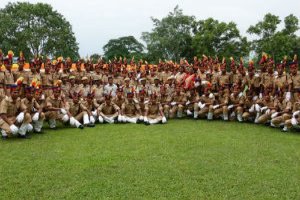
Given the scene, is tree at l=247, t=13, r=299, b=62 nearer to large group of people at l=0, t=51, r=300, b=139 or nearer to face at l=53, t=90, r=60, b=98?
large group of people at l=0, t=51, r=300, b=139

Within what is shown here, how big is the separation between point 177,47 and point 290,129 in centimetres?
3153

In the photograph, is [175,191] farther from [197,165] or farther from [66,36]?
[66,36]

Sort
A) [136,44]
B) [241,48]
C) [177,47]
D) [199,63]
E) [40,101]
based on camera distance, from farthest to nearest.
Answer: [136,44]
[177,47]
[241,48]
[199,63]
[40,101]

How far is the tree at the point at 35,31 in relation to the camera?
124 feet

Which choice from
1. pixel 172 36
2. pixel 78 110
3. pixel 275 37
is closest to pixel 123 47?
pixel 172 36

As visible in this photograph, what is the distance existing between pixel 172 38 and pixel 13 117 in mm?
33193

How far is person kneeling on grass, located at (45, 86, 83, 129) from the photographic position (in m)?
10.1

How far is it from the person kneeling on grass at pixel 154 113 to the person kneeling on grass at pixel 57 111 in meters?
2.19

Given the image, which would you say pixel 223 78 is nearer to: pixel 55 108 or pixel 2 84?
pixel 55 108

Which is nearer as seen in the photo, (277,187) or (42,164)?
(277,187)

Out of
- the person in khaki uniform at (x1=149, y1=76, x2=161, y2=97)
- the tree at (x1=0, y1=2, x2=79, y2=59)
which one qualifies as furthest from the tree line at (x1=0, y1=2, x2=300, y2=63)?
the person in khaki uniform at (x1=149, y1=76, x2=161, y2=97)

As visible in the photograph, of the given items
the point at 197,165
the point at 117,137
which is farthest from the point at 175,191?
the point at 117,137

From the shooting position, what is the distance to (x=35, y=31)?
38.4 m

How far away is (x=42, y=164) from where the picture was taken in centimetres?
637
